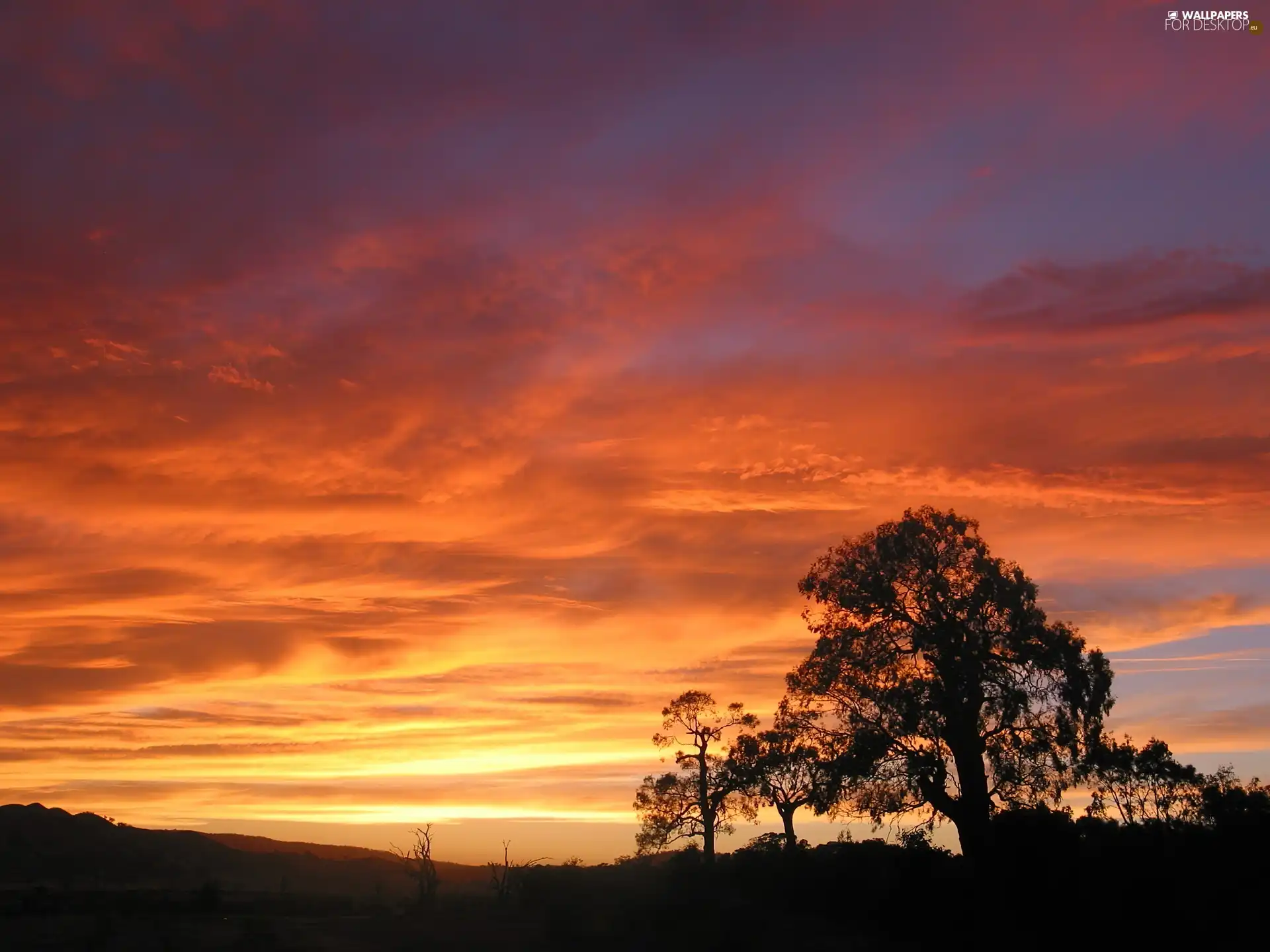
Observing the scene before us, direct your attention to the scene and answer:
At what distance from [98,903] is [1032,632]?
49.5 meters

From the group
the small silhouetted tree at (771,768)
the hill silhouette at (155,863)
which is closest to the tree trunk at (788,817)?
the small silhouetted tree at (771,768)

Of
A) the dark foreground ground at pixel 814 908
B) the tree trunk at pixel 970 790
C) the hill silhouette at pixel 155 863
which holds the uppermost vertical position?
the tree trunk at pixel 970 790

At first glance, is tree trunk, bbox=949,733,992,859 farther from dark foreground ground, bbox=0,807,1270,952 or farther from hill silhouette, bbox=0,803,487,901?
hill silhouette, bbox=0,803,487,901

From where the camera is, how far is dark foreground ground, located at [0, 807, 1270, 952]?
1187 inches

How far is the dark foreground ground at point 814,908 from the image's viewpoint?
98.9 feet

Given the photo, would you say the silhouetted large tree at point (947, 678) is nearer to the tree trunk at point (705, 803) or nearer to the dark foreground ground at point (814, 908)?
the dark foreground ground at point (814, 908)

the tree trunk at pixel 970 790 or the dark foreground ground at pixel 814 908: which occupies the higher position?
the tree trunk at pixel 970 790

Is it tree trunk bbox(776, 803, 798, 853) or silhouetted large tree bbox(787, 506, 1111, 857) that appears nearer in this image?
silhouetted large tree bbox(787, 506, 1111, 857)

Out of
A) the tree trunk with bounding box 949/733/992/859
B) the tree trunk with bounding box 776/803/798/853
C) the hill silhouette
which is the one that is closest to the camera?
the tree trunk with bounding box 949/733/992/859

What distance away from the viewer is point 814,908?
129ft

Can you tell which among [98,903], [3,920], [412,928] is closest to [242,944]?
[412,928]

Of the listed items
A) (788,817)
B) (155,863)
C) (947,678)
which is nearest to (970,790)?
(947,678)

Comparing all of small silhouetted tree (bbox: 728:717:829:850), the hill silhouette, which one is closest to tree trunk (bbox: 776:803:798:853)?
small silhouetted tree (bbox: 728:717:829:850)

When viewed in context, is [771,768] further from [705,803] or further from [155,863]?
[155,863]
